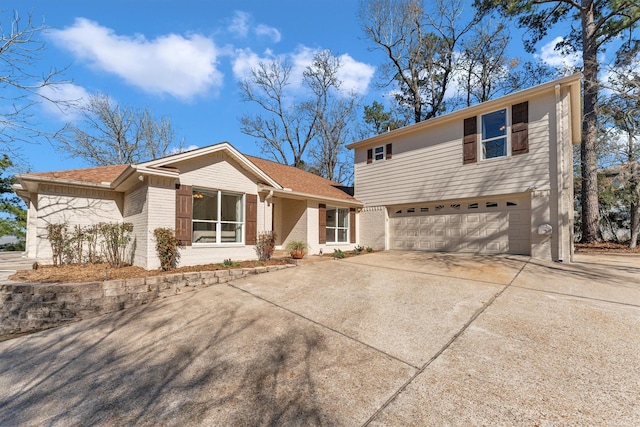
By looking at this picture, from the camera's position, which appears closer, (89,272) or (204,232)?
(89,272)

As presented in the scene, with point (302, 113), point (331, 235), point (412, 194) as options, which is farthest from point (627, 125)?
point (302, 113)

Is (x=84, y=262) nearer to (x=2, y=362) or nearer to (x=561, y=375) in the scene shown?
(x=2, y=362)

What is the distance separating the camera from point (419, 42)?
1711 centimetres

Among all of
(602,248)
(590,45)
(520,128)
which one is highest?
(590,45)

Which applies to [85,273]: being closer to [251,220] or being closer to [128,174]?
[128,174]

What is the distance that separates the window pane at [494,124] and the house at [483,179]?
3 cm

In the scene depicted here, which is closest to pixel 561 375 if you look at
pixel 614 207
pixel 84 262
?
pixel 84 262

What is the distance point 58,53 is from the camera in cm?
604

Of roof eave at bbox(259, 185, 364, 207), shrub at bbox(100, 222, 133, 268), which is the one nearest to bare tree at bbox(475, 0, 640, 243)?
roof eave at bbox(259, 185, 364, 207)

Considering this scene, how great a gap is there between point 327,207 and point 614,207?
13.9 m

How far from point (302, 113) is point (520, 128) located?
54.1 feet

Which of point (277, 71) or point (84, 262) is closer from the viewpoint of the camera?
point (84, 262)

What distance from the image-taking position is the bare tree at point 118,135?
61.9ft

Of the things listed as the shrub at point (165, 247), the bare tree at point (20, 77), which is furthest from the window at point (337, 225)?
the bare tree at point (20, 77)
